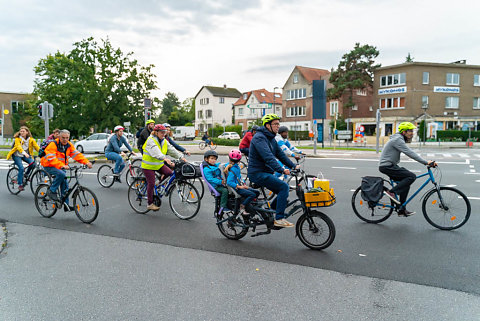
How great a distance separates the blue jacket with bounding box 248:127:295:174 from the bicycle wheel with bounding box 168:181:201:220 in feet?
6.85

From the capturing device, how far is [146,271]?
4387mm

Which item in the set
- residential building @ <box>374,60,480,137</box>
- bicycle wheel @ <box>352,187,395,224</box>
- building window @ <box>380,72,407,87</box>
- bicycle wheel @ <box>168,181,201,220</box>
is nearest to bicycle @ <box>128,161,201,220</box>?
bicycle wheel @ <box>168,181,201,220</box>

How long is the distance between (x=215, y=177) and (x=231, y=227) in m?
0.83

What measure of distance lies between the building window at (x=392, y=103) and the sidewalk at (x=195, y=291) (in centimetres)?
4877

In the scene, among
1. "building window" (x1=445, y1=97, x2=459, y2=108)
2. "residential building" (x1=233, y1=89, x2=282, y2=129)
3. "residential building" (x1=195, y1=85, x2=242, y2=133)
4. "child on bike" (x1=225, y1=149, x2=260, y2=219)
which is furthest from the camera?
A: "residential building" (x1=195, y1=85, x2=242, y2=133)

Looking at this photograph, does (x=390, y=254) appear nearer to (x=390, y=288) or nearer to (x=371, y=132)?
(x=390, y=288)

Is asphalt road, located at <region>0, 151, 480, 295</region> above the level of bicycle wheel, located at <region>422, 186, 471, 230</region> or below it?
below

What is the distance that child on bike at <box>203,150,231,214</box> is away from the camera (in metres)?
5.55

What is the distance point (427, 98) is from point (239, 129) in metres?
31.1

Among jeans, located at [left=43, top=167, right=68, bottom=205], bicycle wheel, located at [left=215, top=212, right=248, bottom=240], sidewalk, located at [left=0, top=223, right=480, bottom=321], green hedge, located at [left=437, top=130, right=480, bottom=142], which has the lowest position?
sidewalk, located at [left=0, top=223, right=480, bottom=321]

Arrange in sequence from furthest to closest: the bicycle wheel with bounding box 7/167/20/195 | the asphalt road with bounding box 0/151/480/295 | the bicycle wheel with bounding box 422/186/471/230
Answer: the bicycle wheel with bounding box 7/167/20/195
the bicycle wheel with bounding box 422/186/471/230
the asphalt road with bounding box 0/151/480/295

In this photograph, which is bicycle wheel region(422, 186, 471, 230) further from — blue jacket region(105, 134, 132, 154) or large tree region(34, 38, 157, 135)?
large tree region(34, 38, 157, 135)

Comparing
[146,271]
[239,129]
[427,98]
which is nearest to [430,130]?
[427,98]

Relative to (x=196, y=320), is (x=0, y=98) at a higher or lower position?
higher
